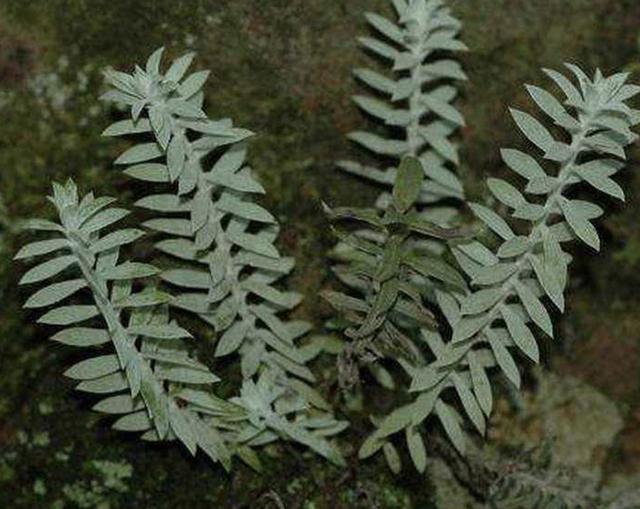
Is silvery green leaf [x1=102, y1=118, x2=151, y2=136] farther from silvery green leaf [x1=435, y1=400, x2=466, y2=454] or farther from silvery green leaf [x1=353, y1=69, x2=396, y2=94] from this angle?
silvery green leaf [x1=435, y1=400, x2=466, y2=454]

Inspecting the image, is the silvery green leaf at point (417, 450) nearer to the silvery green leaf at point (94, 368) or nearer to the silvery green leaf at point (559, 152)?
the silvery green leaf at point (94, 368)

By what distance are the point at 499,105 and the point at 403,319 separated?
87 cm

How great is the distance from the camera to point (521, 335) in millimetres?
2359

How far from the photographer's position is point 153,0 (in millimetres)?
2867

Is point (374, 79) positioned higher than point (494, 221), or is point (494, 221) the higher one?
point (374, 79)

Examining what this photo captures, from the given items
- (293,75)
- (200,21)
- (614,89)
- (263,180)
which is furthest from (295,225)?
(614,89)

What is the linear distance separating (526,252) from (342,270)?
0.50 meters

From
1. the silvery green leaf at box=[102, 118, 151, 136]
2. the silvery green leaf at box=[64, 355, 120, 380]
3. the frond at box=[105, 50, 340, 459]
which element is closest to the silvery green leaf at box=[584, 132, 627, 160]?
the frond at box=[105, 50, 340, 459]

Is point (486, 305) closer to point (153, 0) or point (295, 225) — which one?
point (295, 225)

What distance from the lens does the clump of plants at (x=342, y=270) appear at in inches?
86.6

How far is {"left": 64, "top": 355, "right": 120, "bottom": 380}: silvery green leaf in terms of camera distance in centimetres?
242

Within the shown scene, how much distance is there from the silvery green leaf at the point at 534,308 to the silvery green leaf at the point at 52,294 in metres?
1.07

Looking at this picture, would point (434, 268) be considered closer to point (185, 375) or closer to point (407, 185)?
point (407, 185)

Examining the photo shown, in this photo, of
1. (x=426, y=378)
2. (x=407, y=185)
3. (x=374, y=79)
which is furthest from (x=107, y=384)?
(x=374, y=79)
